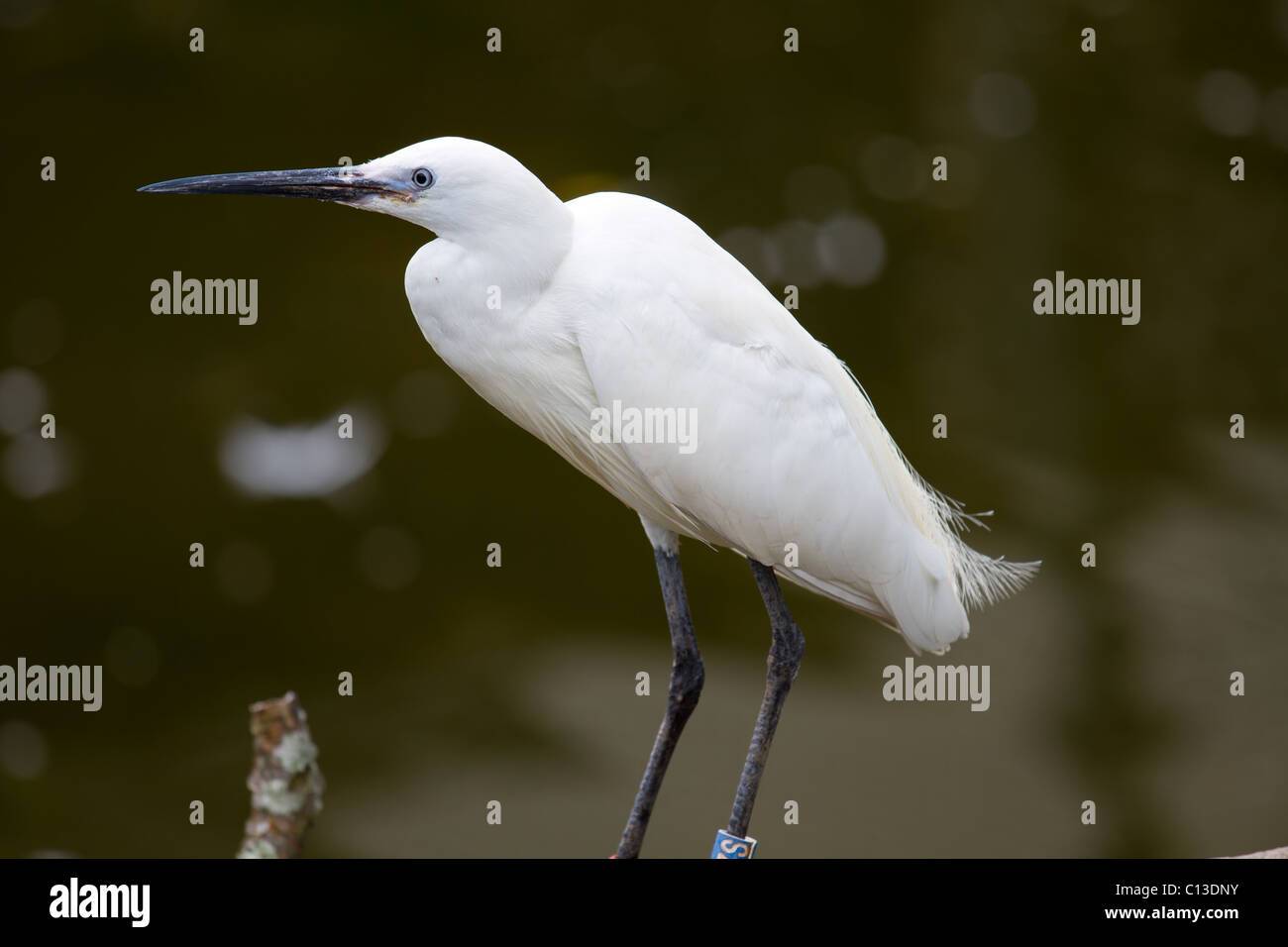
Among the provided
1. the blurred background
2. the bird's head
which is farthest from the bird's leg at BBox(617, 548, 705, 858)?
the blurred background

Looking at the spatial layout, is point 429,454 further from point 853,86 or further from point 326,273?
point 853,86

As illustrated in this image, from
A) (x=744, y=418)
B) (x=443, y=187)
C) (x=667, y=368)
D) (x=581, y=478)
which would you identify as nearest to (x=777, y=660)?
(x=744, y=418)

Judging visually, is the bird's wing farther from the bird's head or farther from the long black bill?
the long black bill

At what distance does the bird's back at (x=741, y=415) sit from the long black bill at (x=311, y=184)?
281mm

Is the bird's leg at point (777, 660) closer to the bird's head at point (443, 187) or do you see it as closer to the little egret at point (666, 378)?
the little egret at point (666, 378)

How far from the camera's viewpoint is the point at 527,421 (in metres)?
1.85

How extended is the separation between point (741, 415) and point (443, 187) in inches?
20.4

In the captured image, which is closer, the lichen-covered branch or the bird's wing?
the lichen-covered branch

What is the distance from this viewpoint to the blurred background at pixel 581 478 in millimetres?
3523

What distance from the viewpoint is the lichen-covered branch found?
121cm

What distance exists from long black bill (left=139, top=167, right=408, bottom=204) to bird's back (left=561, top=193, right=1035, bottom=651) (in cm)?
28

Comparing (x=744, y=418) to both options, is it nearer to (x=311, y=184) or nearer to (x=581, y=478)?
(x=311, y=184)

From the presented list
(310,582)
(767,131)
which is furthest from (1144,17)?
(310,582)

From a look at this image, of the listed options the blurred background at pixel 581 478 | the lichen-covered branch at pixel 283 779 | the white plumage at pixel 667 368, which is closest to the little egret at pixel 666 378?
the white plumage at pixel 667 368
